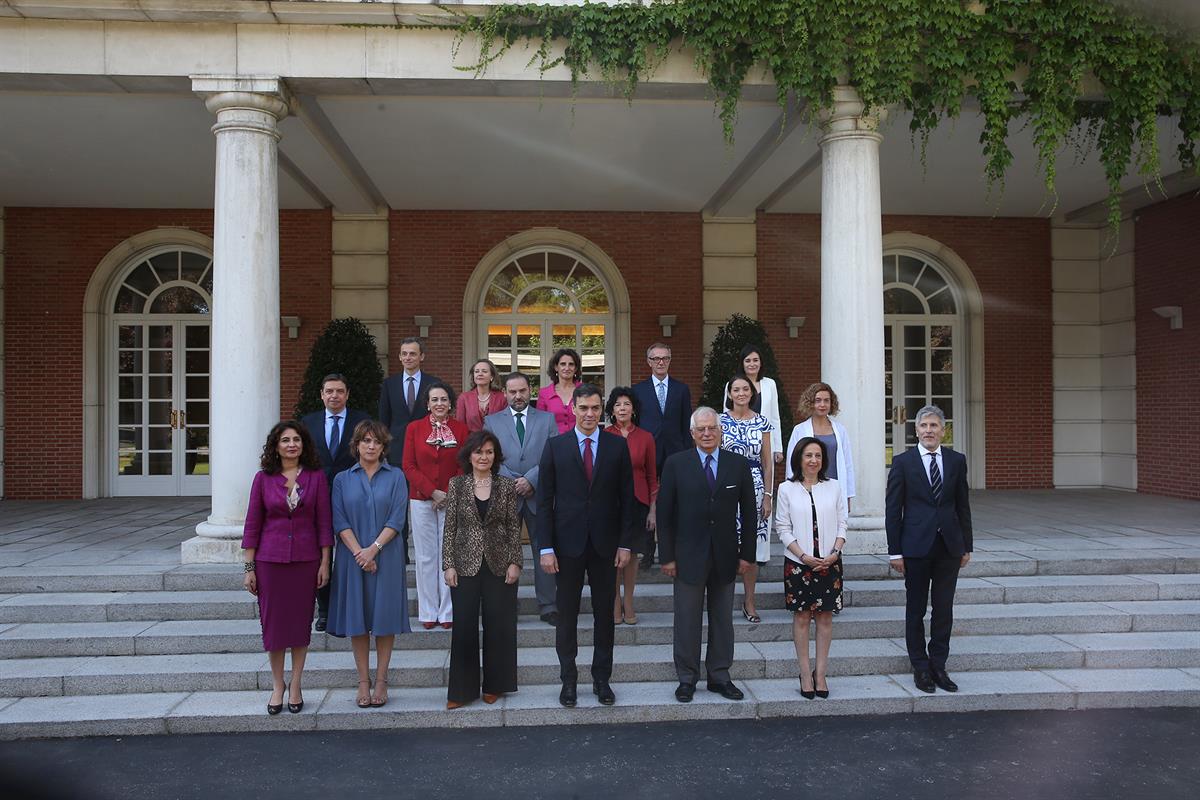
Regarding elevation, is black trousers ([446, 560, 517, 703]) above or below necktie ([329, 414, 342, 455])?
below

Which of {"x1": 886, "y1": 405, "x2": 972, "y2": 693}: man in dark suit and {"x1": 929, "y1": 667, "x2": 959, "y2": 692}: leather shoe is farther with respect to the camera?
{"x1": 929, "y1": 667, "x2": 959, "y2": 692}: leather shoe

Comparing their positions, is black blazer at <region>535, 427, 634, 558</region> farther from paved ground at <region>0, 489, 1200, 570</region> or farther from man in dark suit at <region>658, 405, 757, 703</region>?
paved ground at <region>0, 489, 1200, 570</region>

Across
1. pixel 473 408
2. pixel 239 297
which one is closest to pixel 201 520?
pixel 239 297

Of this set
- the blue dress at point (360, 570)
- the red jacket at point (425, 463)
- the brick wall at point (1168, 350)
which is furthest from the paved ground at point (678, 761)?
the brick wall at point (1168, 350)

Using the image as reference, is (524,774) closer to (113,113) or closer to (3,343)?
(113,113)

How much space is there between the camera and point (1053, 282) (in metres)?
12.1

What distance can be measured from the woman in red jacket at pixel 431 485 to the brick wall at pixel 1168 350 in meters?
10.1

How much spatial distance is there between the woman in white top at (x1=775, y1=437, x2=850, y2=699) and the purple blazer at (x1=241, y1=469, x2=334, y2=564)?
259 cm

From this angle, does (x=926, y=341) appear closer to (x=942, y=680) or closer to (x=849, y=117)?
(x=849, y=117)

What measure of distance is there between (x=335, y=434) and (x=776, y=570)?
137 inches

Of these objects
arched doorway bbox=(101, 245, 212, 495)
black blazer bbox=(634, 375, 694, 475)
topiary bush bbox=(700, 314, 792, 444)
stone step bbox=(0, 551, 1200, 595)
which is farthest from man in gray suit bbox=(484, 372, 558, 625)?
arched doorway bbox=(101, 245, 212, 495)

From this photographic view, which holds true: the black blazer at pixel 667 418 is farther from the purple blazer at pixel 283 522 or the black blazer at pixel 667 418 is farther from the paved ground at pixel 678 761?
the purple blazer at pixel 283 522

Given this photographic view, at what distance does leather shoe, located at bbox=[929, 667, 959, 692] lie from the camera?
4781 millimetres

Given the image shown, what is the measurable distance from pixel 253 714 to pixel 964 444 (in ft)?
35.0
